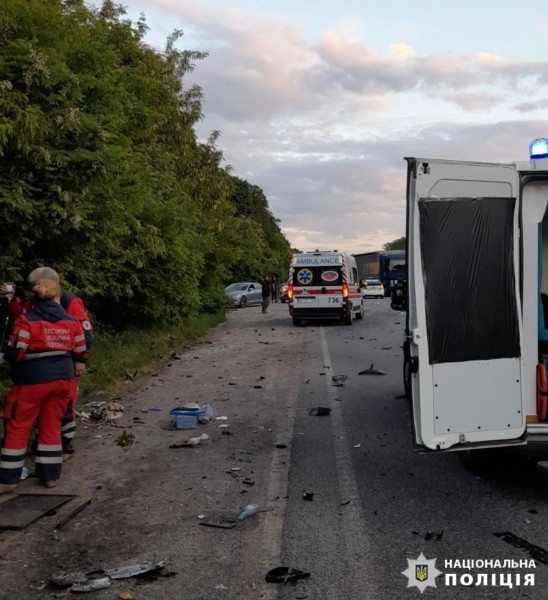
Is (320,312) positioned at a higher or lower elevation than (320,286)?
lower

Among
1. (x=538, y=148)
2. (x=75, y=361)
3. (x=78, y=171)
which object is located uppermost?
(x=78, y=171)

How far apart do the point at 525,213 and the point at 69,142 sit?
5347mm

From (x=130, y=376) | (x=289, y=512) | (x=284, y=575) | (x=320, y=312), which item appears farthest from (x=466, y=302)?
(x=320, y=312)

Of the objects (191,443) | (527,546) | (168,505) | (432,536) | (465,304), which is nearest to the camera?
(527,546)

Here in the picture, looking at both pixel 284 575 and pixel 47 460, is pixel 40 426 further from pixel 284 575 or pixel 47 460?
pixel 284 575

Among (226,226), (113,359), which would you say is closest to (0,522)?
(113,359)

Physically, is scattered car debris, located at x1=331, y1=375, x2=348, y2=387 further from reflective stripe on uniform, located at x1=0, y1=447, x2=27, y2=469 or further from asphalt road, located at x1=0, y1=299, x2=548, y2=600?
reflective stripe on uniform, located at x1=0, y1=447, x2=27, y2=469

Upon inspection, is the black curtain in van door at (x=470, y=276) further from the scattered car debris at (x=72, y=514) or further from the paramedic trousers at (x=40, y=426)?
the paramedic trousers at (x=40, y=426)

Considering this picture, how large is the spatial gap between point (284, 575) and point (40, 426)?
9.25 feet

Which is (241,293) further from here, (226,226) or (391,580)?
(391,580)

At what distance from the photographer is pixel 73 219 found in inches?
302

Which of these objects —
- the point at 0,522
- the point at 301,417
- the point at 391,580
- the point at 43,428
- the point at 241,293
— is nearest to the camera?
the point at 391,580

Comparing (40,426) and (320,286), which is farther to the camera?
(320,286)

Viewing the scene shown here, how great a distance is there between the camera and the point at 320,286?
22.3 m
